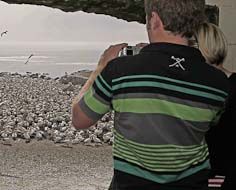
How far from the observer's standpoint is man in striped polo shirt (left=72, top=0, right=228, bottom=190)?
1.45m

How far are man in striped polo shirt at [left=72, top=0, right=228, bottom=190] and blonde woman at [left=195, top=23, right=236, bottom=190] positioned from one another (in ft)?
0.41

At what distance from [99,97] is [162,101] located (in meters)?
0.17

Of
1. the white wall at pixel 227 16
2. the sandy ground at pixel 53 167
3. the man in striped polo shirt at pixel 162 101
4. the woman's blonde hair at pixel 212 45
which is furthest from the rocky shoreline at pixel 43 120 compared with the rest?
the man in striped polo shirt at pixel 162 101

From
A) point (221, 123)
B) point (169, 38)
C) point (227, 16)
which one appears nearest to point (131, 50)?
point (169, 38)

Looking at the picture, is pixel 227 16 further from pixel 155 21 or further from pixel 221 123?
pixel 155 21

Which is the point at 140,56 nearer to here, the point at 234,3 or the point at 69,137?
the point at 234,3

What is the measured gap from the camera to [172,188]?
57.7 inches

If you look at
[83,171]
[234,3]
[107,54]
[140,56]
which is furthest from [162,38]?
[83,171]

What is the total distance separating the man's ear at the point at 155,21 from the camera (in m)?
1.47

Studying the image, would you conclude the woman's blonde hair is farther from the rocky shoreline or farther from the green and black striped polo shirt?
the rocky shoreline

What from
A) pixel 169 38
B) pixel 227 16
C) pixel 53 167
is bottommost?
pixel 53 167

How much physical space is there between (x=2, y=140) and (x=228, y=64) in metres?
3.87

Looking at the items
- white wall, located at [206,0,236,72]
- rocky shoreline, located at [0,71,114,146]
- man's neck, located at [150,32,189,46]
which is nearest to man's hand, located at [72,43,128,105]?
man's neck, located at [150,32,189,46]

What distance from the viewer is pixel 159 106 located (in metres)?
1.44
